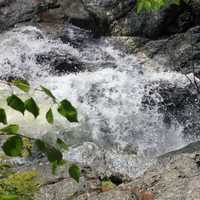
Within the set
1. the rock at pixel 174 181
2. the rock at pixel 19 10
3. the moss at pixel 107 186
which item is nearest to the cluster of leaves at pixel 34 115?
the rock at pixel 174 181

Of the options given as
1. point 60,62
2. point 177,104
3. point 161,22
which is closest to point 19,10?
point 60,62

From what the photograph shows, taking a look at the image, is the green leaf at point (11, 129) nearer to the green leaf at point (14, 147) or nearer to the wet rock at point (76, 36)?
the green leaf at point (14, 147)

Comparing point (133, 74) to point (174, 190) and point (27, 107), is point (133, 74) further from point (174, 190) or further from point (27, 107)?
point (27, 107)

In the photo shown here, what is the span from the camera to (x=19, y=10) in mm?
12508

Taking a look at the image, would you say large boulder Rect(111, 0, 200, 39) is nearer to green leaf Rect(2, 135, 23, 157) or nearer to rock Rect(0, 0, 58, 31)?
rock Rect(0, 0, 58, 31)

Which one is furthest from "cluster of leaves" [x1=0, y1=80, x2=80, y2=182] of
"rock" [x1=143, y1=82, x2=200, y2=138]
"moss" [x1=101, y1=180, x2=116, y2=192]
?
"rock" [x1=143, y1=82, x2=200, y2=138]

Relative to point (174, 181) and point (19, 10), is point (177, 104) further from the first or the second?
point (19, 10)

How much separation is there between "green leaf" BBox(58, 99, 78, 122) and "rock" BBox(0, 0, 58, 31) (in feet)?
36.2

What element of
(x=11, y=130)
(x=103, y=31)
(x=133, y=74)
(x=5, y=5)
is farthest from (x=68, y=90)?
(x=11, y=130)

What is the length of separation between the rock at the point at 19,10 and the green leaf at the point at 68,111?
1105 cm

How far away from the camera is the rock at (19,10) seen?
12.2 m

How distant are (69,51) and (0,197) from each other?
10.1 m

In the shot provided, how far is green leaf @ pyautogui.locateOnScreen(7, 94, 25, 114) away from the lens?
4.18ft

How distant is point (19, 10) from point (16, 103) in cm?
1159
